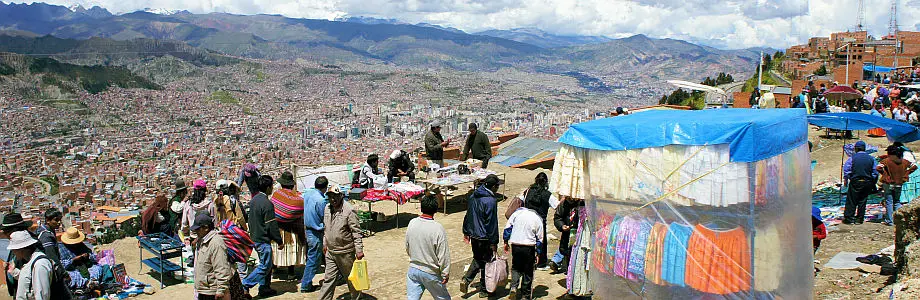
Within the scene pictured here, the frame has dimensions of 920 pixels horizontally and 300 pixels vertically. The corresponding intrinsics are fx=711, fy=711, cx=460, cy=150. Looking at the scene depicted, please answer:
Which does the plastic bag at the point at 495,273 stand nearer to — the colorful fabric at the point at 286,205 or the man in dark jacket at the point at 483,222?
the man in dark jacket at the point at 483,222

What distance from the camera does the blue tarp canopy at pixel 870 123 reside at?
9664 millimetres

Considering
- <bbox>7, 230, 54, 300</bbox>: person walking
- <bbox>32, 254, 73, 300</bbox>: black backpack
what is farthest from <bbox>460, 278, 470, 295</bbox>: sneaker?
<bbox>7, 230, 54, 300</bbox>: person walking

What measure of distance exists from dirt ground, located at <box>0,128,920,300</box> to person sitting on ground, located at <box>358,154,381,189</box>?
0.65 metres

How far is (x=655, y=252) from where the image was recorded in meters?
4.91

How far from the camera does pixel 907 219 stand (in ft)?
19.3

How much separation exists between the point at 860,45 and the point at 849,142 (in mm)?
48236

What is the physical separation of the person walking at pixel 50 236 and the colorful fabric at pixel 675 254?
4694 millimetres

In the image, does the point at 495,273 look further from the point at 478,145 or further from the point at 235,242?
the point at 478,145

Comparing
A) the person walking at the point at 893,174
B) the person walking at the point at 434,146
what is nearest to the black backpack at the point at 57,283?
the person walking at the point at 434,146

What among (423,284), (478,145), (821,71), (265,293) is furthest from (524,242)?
(821,71)

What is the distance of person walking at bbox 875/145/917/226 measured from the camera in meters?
8.51

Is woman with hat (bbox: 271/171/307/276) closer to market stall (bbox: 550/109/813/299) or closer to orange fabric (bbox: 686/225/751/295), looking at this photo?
market stall (bbox: 550/109/813/299)

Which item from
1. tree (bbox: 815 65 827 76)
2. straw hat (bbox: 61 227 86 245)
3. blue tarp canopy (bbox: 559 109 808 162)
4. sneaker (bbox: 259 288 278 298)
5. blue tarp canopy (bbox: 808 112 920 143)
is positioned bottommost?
sneaker (bbox: 259 288 278 298)

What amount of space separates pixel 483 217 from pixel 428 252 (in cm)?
98
